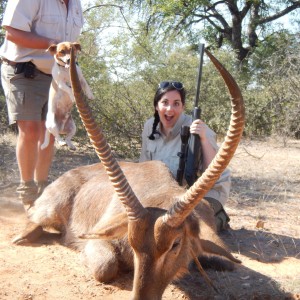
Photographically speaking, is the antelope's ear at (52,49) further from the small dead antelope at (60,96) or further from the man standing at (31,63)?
the man standing at (31,63)

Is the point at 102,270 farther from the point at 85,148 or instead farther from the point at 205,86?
the point at 205,86

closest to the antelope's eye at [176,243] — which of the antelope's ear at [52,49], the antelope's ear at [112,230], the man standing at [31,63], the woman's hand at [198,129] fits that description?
the antelope's ear at [112,230]

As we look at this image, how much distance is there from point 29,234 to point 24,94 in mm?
1533

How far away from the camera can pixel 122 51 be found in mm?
10992

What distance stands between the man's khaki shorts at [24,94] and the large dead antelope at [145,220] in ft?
3.63

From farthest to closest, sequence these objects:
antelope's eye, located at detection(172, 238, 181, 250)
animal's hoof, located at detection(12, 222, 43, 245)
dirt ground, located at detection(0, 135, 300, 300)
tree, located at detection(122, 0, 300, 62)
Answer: tree, located at detection(122, 0, 300, 62), animal's hoof, located at detection(12, 222, 43, 245), dirt ground, located at detection(0, 135, 300, 300), antelope's eye, located at detection(172, 238, 181, 250)

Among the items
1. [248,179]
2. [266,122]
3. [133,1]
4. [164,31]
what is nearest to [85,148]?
[248,179]

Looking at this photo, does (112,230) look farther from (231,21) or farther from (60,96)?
(231,21)

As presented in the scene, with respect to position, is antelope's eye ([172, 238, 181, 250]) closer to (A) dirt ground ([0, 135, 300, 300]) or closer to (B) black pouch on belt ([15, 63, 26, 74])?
(A) dirt ground ([0, 135, 300, 300])

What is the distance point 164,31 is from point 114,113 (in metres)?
10.8

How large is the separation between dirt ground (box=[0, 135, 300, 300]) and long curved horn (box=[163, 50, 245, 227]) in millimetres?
966

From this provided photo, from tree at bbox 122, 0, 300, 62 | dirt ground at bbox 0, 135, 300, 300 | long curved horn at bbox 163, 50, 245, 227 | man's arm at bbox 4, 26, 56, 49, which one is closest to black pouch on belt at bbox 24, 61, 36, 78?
man's arm at bbox 4, 26, 56, 49

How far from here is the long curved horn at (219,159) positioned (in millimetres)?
2891

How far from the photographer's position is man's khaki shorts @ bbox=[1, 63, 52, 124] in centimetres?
562
